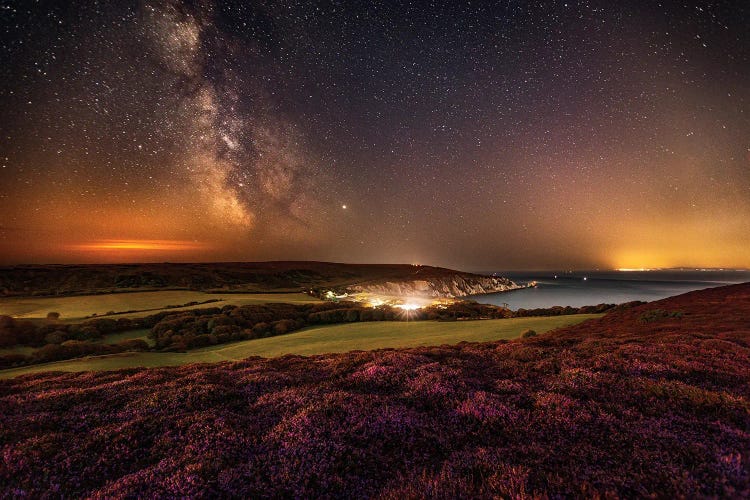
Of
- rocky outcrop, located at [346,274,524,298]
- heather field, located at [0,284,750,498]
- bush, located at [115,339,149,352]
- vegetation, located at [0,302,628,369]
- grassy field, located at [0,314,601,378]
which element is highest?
heather field, located at [0,284,750,498]

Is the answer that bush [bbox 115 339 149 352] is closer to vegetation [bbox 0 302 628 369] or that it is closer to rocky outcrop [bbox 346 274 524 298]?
vegetation [bbox 0 302 628 369]

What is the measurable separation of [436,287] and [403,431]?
130607 millimetres

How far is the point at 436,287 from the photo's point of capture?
132m

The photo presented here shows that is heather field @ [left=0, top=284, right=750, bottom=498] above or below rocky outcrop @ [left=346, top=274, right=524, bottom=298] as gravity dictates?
above

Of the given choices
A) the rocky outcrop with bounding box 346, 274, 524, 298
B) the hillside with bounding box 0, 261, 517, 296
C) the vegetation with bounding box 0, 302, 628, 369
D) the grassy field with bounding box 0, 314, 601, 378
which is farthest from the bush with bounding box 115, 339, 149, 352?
the rocky outcrop with bounding box 346, 274, 524, 298

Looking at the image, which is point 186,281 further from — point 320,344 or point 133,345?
point 320,344

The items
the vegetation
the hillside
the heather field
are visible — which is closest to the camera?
the heather field

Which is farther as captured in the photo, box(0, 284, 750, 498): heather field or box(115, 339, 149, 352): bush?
box(115, 339, 149, 352): bush

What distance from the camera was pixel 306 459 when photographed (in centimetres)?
442

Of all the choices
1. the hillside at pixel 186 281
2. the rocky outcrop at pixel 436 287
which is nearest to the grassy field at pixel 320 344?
the hillside at pixel 186 281

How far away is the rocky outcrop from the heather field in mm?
92248

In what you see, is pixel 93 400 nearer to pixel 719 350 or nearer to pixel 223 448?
pixel 223 448

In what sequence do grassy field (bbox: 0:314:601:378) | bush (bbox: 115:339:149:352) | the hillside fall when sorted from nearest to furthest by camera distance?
grassy field (bbox: 0:314:601:378) → bush (bbox: 115:339:149:352) → the hillside

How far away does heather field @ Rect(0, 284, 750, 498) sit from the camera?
3.81 meters
